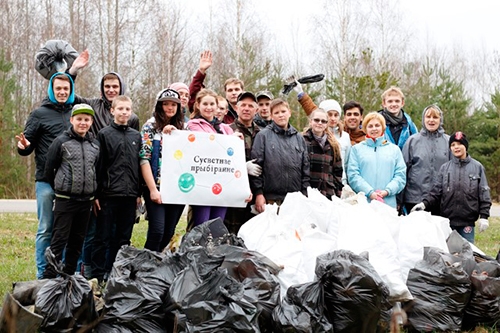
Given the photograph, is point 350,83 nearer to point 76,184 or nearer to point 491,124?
point 491,124

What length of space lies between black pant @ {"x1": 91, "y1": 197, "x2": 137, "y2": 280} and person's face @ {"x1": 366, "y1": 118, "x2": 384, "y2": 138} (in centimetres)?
257

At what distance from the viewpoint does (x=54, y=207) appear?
16.0 feet

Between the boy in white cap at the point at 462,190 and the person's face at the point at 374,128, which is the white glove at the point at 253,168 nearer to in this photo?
the person's face at the point at 374,128

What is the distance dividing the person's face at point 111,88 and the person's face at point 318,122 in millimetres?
1977

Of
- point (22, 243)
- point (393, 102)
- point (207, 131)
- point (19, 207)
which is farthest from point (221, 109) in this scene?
point (19, 207)

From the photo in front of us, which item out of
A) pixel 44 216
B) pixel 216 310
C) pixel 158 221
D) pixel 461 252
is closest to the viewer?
pixel 216 310

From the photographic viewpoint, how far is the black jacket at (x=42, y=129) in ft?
16.9

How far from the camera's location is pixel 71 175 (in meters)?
4.80

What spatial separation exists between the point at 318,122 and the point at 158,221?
190 centimetres

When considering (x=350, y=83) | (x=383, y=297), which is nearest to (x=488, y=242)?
(x=383, y=297)

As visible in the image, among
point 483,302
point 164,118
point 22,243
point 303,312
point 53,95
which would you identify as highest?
point 53,95

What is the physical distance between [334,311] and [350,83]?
17.3 meters

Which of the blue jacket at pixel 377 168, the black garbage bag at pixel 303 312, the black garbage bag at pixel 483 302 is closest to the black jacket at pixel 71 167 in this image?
the black garbage bag at pixel 303 312

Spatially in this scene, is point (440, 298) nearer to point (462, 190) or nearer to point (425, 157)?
point (462, 190)
